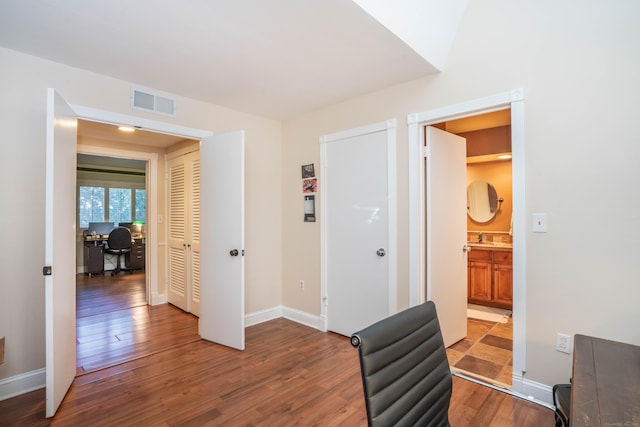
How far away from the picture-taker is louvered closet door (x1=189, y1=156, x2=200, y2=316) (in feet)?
12.7

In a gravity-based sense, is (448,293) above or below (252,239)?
below

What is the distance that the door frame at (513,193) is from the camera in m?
2.16

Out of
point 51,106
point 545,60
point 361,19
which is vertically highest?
point 361,19

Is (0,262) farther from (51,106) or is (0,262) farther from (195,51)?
(195,51)

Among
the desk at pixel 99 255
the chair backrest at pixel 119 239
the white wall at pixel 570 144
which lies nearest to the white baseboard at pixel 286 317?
the white wall at pixel 570 144

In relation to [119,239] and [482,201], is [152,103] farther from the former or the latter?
[119,239]

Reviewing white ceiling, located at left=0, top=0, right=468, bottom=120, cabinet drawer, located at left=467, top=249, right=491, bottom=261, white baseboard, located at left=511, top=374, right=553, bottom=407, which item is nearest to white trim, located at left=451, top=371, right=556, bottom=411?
white baseboard, located at left=511, top=374, right=553, bottom=407

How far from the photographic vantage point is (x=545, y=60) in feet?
6.75

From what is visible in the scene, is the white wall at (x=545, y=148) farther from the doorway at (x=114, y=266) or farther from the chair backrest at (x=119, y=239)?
the chair backrest at (x=119, y=239)

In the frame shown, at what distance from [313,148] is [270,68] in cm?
119

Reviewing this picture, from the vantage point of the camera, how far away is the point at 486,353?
2.87 metres

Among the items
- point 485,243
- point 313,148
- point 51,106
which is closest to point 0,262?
point 51,106

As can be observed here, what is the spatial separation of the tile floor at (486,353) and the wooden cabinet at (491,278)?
56 centimetres

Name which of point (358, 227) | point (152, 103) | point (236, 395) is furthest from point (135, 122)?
point (236, 395)
